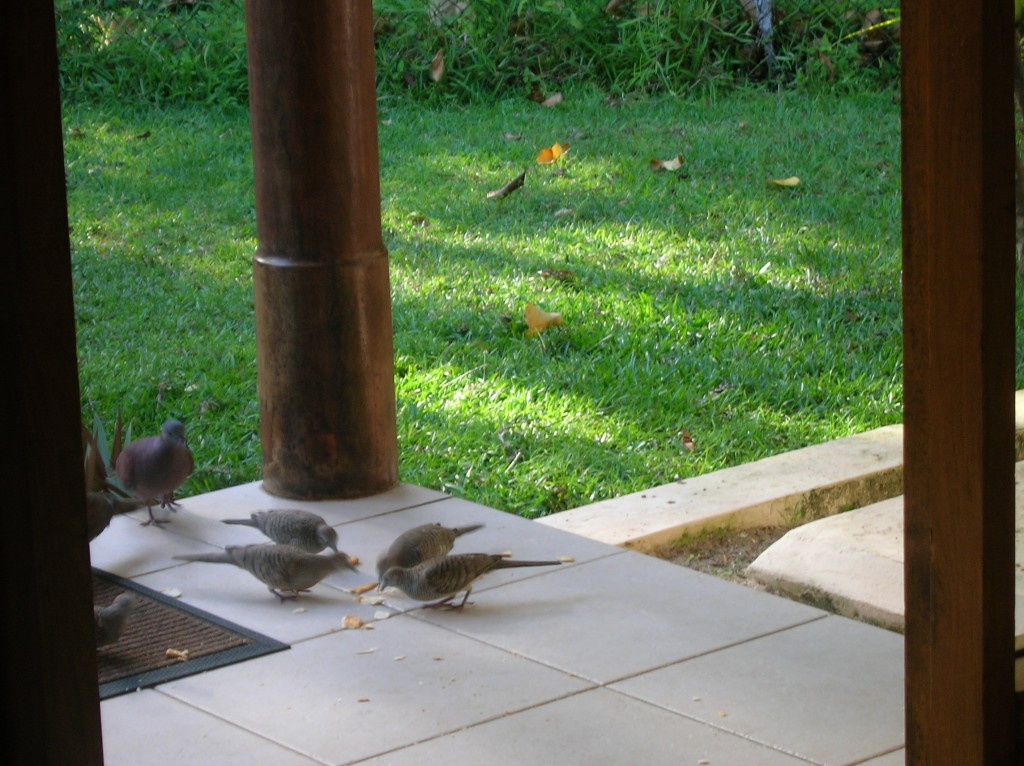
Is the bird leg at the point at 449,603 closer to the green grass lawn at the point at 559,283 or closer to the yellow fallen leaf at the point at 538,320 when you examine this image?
the green grass lawn at the point at 559,283

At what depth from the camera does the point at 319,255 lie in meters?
4.93

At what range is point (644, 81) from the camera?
36.2 ft

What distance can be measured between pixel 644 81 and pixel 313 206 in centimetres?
653

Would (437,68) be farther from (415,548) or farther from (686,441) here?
(415,548)

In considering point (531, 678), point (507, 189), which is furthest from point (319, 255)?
point (507, 189)

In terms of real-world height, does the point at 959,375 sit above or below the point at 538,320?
above

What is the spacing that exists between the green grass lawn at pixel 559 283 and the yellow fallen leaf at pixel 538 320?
56 millimetres

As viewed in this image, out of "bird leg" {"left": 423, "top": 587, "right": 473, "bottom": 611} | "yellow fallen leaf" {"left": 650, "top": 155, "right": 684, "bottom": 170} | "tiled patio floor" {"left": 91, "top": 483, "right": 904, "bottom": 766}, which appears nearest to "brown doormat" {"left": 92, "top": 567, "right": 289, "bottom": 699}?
"tiled patio floor" {"left": 91, "top": 483, "right": 904, "bottom": 766}

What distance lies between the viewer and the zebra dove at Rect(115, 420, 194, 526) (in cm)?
469

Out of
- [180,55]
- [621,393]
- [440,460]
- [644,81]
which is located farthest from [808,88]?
[440,460]

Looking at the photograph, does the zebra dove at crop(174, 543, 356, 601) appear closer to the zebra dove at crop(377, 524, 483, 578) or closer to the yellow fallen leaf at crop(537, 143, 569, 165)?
the zebra dove at crop(377, 524, 483, 578)

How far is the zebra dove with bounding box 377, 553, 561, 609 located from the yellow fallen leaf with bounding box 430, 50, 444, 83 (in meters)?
7.41

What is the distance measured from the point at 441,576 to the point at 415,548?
221mm

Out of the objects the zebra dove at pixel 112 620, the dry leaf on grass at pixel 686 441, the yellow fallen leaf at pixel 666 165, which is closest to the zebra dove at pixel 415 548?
the zebra dove at pixel 112 620
